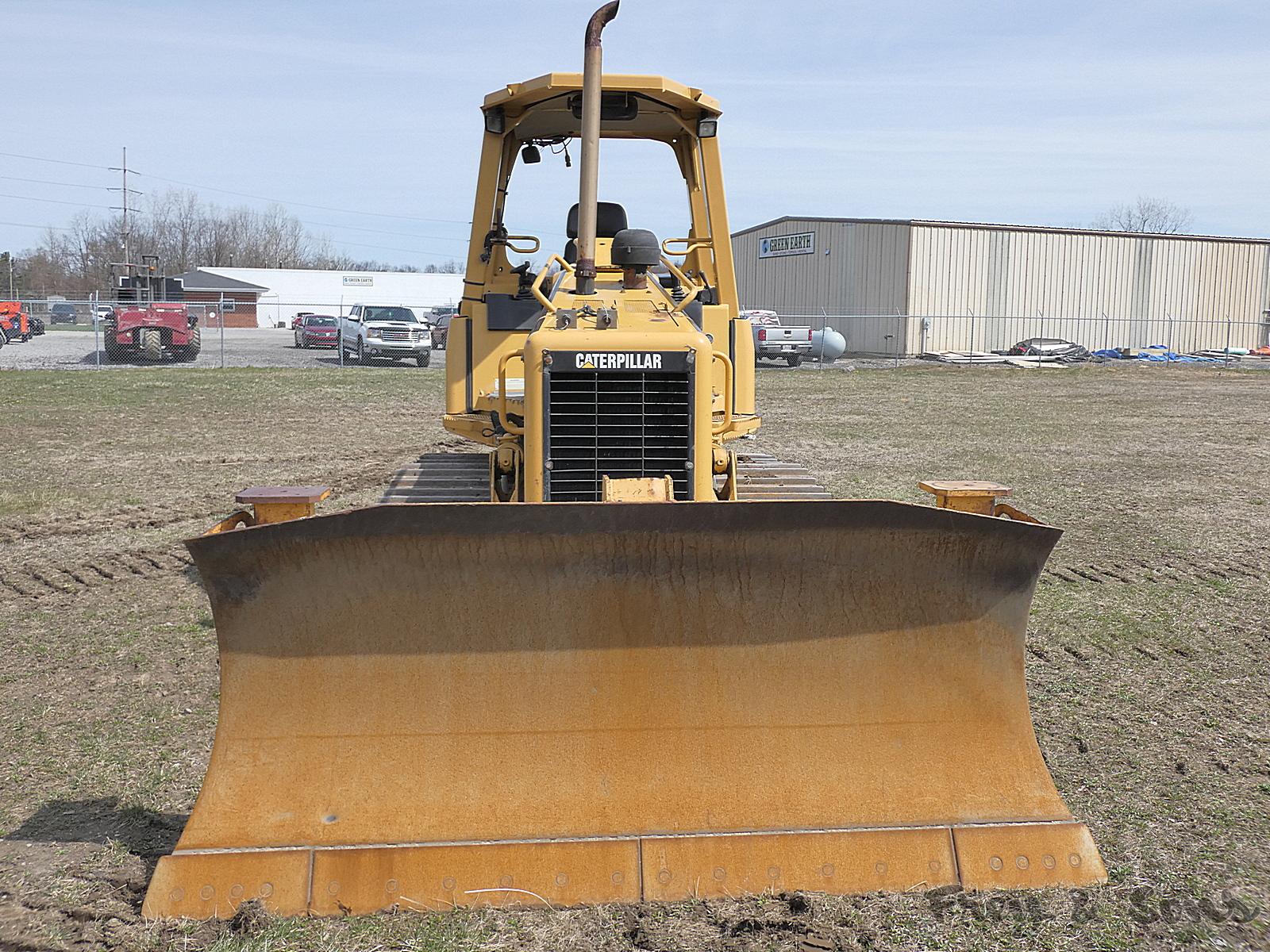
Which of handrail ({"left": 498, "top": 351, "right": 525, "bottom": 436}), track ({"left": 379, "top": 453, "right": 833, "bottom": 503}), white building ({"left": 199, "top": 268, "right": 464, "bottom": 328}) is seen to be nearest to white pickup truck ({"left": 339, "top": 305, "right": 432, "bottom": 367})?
track ({"left": 379, "top": 453, "right": 833, "bottom": 503})

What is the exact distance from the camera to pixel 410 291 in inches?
3014

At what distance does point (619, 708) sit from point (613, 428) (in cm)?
140

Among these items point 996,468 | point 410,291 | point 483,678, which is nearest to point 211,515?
point 483,678

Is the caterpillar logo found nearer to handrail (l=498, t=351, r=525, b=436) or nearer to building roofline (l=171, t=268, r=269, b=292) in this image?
handrail (l=498, t=351, r=525, b=436)

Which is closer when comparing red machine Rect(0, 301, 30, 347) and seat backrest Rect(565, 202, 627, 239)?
seat backrest Rect(565, 202, 627, 239)

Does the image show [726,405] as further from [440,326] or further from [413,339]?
[440,326]

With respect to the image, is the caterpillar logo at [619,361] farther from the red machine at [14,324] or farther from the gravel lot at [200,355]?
the red machine at [14,324]

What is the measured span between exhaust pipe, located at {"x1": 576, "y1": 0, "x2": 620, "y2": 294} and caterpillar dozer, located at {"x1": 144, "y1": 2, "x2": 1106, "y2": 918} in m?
1.82

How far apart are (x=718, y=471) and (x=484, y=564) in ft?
6.67

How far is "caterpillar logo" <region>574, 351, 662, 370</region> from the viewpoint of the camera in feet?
15.9

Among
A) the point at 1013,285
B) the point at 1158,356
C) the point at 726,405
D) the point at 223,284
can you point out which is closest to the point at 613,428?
the point at 726,405

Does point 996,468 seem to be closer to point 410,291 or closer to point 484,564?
point 484,564

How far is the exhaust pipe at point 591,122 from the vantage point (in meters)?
5.20

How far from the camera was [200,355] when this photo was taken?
112 ft
